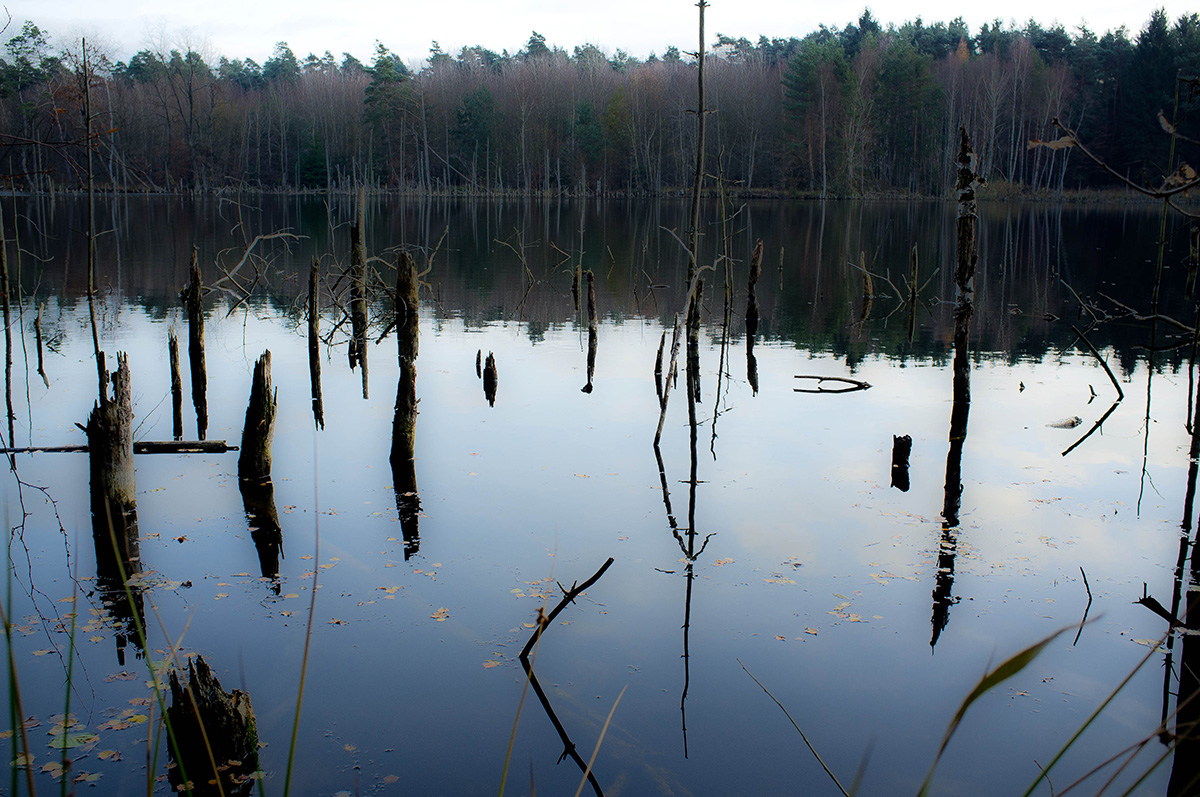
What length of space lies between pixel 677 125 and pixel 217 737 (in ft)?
231

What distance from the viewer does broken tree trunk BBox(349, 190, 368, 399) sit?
11836 mm

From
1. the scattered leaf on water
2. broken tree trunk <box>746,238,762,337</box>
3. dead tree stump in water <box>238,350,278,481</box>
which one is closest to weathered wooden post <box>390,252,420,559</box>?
dead tree stump in water <box>238,350,278,481</box>

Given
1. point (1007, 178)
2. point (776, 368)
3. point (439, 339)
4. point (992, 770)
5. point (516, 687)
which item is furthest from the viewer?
point (1007, 178)

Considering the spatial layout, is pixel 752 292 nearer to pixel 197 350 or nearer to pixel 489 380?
pixel 489 380

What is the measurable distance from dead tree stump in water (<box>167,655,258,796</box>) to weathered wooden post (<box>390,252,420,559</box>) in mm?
3821

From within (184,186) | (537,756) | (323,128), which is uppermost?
(323,128)

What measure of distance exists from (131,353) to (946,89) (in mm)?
68082

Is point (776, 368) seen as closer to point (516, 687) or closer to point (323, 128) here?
point (516, 687)

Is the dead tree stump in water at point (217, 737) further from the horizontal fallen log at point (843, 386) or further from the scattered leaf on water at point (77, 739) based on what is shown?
the horizontal fallen log at point (843, 386)

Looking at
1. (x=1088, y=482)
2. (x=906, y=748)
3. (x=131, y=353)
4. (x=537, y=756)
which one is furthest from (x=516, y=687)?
(x=131, y=353)

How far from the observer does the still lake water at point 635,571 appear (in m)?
4.99

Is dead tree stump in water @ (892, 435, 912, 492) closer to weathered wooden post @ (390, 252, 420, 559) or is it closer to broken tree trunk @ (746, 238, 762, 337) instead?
weathered wooden post @ (390, 252, 420, 559)

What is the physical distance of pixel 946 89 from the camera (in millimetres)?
70938

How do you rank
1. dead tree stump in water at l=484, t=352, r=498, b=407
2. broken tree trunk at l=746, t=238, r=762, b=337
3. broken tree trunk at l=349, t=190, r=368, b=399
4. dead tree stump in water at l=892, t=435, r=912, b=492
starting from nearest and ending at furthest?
1. dead tree stump in water at l=892, t=435, r=912, b=492
2. broken tree trunk at l=349, t=190, r=368, b=399
3. dead tree stump in water at l=484, t=352, r=498, b=407
4. broken tree trunk at l=746, t=238, r=762, b=337
